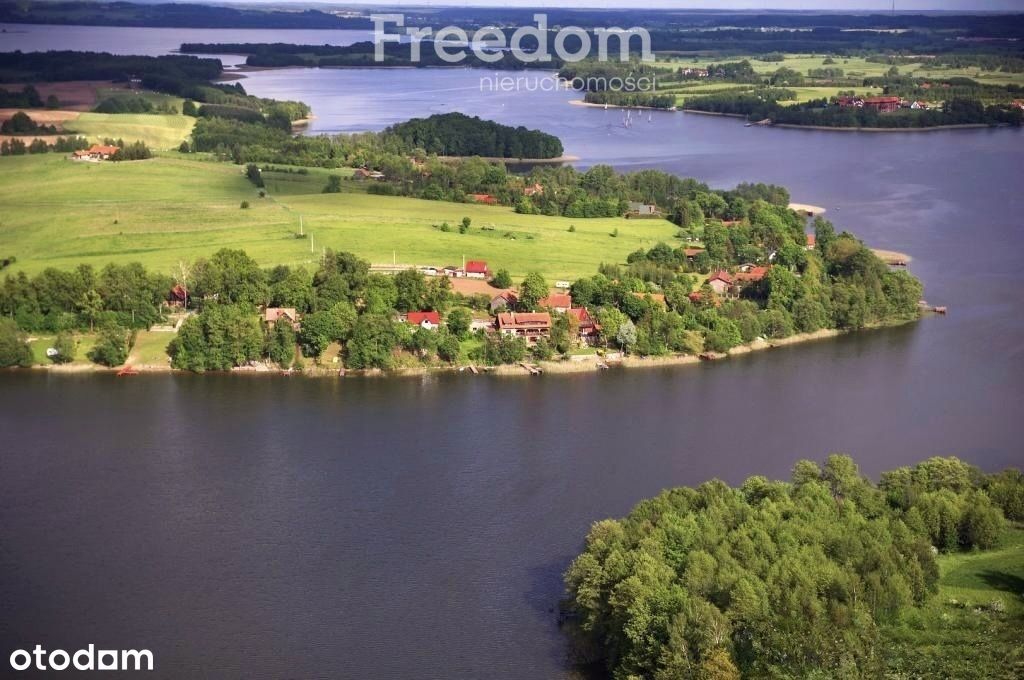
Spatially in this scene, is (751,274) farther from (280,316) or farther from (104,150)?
(104,150)

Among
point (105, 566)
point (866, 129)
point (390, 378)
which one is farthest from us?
point (866, 129)

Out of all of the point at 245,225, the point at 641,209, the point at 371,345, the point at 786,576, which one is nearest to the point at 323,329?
the point at 371,345

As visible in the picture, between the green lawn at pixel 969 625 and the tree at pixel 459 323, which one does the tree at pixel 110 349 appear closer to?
the tree at pixel 459 323

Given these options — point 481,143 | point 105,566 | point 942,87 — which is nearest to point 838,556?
point 105,566

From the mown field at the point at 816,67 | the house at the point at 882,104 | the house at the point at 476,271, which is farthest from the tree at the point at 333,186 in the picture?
the mown field at the point at 816,67

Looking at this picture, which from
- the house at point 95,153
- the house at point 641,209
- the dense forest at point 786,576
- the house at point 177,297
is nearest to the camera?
the dense forest at point 786,576

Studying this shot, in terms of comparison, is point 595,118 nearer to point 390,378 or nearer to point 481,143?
point 481,143

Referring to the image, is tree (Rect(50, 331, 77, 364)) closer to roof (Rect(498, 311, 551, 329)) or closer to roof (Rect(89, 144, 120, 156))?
roof (Rect(498, 311, 551, 329))
